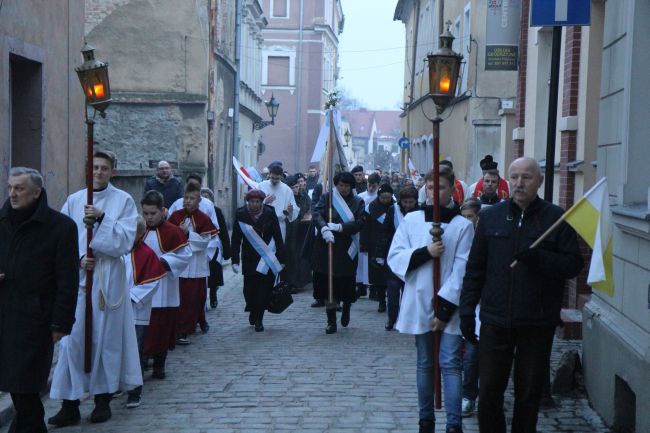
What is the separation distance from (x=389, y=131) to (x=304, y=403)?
145m

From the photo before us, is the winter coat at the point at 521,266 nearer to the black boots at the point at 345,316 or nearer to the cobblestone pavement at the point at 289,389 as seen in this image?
the cobblestone pavement at the point at 289,389

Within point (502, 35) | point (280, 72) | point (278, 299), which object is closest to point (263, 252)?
point (278, 299)

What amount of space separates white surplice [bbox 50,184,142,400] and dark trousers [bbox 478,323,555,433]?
289 cm

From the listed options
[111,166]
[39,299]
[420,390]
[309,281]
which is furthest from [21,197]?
[309,281]

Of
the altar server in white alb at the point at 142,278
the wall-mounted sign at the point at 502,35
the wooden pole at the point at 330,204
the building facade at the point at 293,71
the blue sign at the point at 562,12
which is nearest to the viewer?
the blue sign at the point at 562,12

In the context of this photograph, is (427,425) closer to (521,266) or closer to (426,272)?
(426,272)

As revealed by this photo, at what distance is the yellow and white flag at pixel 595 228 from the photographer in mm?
5664

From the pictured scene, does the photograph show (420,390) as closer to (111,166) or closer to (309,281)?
(111,166)

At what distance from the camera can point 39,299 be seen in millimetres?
6223

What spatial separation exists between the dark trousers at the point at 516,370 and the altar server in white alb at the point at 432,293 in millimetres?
589

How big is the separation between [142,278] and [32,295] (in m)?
2.19

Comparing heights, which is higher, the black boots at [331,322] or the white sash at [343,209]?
the white sash at [343,209]

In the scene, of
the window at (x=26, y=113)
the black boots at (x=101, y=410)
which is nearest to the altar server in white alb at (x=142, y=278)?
the black boots at (x=101, y=410)

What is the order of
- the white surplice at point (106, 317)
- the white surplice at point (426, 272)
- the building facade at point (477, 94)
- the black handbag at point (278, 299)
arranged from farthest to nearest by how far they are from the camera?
the building facade at point (477, 94) < the black handbag at point (278, 299) < the white surplice at point (106, 317) < the white surplice at point (426, 272)
